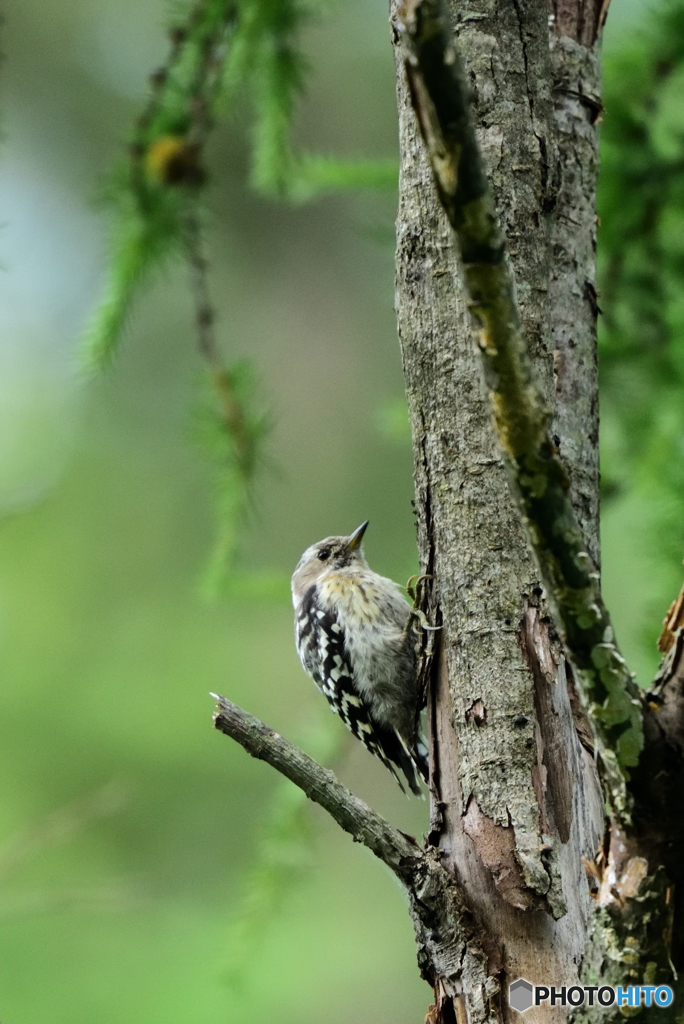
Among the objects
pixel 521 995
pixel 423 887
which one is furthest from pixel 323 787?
pixel 521 995

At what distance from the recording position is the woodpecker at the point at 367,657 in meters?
3.58

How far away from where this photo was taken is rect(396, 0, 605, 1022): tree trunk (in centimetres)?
177

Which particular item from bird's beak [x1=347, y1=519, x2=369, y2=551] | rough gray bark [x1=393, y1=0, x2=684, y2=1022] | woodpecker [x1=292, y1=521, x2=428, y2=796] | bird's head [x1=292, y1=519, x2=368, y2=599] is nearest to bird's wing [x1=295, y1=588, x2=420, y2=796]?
woodpecker [x1=292, y1=521, x2=428, y2=796]

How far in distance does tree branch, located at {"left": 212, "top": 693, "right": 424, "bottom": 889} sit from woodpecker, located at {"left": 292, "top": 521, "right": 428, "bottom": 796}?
1413 millimetres

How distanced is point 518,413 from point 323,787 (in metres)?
0.85

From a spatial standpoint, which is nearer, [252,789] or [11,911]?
[11,911]

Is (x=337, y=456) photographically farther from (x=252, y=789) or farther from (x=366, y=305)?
(x=252, y=789)

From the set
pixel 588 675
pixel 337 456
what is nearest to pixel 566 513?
pixel 588 675

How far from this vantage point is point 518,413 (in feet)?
4.04

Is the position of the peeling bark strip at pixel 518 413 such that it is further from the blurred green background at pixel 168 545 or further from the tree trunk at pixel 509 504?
the blurred green background at pixel 168 545

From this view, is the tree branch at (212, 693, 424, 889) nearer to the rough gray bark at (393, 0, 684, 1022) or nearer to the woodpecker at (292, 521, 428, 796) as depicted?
the rough gray bark at (393, 0, 684, 1022)

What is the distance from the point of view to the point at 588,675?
129 cm

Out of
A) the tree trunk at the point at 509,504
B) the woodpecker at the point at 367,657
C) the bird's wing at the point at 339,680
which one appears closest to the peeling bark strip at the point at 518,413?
the tree trunk at the point at 509,504

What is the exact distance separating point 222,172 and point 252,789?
4.99 metres
